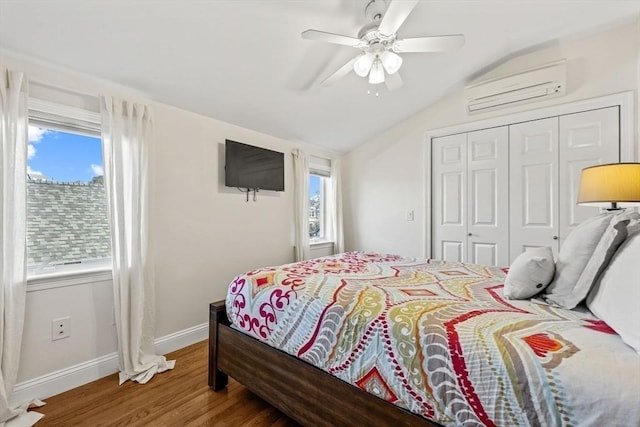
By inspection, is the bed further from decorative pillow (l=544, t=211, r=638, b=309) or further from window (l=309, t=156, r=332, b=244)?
window (l=309, t=156, r=332, b=244)

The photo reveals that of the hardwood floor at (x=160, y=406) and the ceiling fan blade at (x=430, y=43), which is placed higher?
the ceiling fan blade at (x=430, y=43)

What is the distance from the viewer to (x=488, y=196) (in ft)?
10.2

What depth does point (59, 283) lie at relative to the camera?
186cm

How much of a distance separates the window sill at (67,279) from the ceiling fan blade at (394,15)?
95.5 inches

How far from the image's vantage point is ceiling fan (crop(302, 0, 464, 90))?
1658 millimetres

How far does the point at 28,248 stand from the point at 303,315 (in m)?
1.81

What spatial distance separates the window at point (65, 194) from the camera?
1.86 m

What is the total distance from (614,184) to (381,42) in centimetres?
175

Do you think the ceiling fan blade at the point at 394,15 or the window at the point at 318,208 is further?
the window at the point at 318,208

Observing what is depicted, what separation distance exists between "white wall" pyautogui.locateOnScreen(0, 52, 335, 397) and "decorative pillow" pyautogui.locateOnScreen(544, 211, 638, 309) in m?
2.49

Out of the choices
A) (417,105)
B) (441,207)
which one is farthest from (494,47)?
(441,207)

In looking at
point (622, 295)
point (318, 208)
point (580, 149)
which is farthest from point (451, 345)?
point (318, 208)

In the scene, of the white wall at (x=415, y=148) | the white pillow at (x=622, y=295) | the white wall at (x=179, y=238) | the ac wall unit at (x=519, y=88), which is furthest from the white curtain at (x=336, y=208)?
the white pillow at (x=622, y=295)

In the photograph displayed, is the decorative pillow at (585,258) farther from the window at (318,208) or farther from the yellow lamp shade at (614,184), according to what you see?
the window at (318,208)
